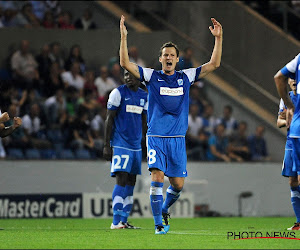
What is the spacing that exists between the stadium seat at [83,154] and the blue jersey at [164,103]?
23.7 ft

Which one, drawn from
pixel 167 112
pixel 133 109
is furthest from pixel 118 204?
pixel 167 112

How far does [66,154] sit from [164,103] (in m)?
7.36

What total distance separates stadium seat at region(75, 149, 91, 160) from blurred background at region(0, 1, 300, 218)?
22 millimetres

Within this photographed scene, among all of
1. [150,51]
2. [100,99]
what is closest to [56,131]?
[100,99]

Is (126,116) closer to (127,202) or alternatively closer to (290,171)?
(127,202)

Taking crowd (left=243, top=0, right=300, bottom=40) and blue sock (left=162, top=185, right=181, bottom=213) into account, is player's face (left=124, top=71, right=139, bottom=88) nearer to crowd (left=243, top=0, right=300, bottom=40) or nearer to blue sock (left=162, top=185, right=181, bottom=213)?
blue sock (left=162, top=185, right=181, bottom=213)

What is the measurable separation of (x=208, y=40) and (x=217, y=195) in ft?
14.0

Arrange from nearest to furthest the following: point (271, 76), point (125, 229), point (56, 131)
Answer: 1. point (125, 229)
2. point (56, 131)
3. point (271, 76)

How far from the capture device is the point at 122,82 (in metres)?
19.1

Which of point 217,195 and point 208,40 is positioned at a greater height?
point 208,40

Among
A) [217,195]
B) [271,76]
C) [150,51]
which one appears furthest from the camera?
[150,51]

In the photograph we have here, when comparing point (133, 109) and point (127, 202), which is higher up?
Answer: point (133, 109)

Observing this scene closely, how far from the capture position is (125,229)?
1130 centimetres

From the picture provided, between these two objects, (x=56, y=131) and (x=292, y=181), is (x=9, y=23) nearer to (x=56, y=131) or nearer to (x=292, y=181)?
(x=56, y=131)
